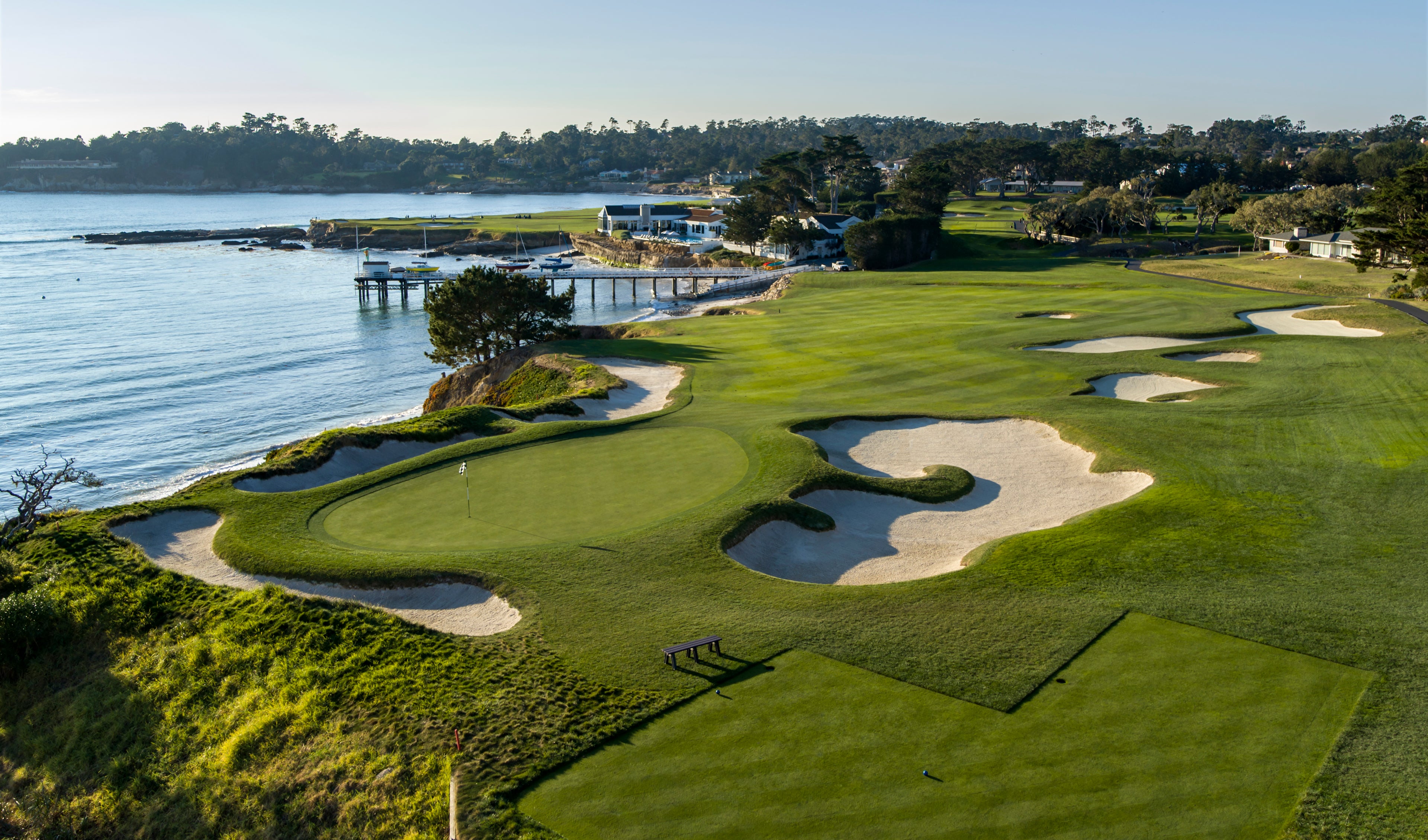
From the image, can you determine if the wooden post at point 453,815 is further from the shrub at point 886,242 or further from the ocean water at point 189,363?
the shrub at point 886,242

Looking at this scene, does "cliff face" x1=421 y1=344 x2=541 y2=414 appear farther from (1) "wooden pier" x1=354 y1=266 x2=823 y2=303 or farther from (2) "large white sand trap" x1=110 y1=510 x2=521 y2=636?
(1) "wooden pier" x1=354 y1=266 x2=823 y2=303

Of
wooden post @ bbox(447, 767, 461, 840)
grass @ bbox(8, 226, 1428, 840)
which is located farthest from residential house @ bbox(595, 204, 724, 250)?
wooden post @ bbox(447, 767, 461, 840)

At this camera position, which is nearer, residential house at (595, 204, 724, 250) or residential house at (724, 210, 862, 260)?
residential house at (724, 210, 862, 260)

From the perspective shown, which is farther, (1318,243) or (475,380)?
(1318,243)

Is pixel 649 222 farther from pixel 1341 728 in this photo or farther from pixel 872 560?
pixel 1341 728

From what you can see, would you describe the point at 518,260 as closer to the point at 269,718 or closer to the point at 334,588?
the point at 334,588

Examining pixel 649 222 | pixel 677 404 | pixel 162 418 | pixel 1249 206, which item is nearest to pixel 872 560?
pixel 677 404

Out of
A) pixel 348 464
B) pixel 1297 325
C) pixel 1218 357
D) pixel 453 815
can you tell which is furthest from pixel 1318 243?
pixel 453 815
